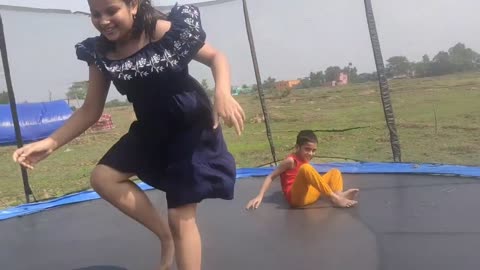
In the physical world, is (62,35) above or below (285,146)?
above

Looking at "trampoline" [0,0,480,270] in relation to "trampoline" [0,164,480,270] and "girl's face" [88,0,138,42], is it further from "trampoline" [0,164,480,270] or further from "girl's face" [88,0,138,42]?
"girl's face" [88,0,138,42]

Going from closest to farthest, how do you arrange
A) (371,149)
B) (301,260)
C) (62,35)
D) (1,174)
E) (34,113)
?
(301,260) → (62,35) → (371,149) → (1,174) → (34,113)

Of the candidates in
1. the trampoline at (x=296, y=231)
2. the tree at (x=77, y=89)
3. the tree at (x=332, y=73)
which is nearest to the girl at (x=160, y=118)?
the trampoline at (x=296, y=231)

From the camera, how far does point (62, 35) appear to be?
3361 millimetres

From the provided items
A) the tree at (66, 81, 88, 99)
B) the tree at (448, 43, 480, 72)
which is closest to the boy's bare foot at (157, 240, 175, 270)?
the tree at (66, 81, 88, 99)

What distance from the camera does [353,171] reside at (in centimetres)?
270

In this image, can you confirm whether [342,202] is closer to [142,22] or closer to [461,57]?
[142,22]

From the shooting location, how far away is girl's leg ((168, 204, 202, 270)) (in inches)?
44.6

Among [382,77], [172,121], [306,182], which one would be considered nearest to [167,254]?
[172,121]

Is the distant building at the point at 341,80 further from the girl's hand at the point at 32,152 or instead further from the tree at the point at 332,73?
the girl's hand at the point at 32,152

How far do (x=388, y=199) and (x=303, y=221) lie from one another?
1.42ft

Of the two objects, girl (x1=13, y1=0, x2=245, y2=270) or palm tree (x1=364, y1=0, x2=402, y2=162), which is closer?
girl (x1=13, y1=0, x2=245, y2=270)

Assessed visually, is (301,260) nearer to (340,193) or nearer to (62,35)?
(340,193)

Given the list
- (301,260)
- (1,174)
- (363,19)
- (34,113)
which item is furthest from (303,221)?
(34,113)
